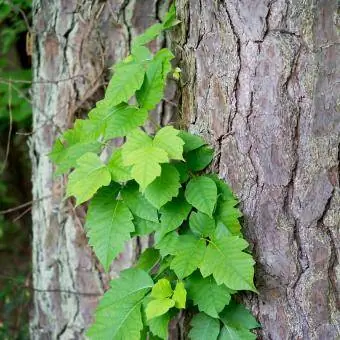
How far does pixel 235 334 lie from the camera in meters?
1.55

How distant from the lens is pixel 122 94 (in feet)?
5.21

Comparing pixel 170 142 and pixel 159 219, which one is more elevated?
pixel 170 142

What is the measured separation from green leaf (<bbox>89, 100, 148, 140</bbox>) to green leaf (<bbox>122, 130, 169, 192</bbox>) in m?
0.11

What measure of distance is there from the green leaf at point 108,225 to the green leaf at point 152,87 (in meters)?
0.30

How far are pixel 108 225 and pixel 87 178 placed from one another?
0.16m

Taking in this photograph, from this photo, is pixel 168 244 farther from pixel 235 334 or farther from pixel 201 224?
pixel 235 334

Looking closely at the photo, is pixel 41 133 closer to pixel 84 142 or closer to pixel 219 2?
pixel 84 142

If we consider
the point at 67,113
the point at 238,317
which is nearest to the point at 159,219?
the point at 238,317

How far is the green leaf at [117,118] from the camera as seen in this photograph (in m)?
1.60

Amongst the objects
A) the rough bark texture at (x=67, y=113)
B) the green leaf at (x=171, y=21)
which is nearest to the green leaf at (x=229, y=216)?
the green leaf at (x=171, y=21)

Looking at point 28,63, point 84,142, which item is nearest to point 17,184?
point 28,63

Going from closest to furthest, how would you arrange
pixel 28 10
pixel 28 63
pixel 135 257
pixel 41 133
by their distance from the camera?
pixel 135 257
pixel 41 133
pixel 28 10
pixel 28 63

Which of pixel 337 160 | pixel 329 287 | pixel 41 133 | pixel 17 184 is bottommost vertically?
pixel 17 184

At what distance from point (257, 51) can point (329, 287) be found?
70cm
